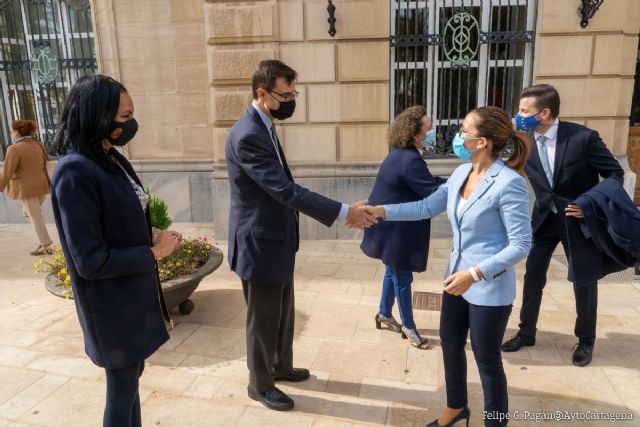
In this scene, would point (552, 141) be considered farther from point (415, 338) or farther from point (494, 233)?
point (415, 338)

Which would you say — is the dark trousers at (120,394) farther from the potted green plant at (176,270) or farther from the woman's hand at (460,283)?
the potted green plant at (176,270)

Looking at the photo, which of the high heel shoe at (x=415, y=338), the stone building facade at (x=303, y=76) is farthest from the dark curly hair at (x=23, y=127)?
the high heel shoe at (x=415, y=338)

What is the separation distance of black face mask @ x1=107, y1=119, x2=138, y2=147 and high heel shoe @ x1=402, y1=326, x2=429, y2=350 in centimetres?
277

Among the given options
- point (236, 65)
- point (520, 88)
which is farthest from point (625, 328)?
point (236, 65)

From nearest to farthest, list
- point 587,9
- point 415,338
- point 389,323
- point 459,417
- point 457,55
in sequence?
point 459,417, point 415,338, point 389,323, point 587,9, point 457,55

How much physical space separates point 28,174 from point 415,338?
6080 mm

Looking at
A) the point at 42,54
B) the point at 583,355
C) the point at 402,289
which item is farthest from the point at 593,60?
the point at 42,54

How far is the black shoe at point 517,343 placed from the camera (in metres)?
3.80

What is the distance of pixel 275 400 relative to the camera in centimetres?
307

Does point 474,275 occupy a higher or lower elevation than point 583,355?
higher

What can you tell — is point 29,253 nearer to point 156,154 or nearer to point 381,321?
point 156,154

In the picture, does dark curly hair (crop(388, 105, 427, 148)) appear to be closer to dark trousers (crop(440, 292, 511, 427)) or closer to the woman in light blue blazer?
the woman in light blue blazer

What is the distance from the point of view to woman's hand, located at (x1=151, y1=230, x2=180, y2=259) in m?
2.19

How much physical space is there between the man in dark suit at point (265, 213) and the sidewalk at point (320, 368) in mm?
407
